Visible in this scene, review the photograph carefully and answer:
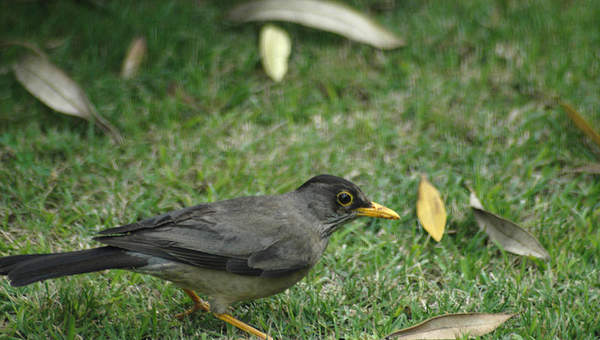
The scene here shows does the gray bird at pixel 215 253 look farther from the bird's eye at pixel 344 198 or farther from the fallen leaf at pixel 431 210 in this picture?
the fallen leaf at pixel 431 210

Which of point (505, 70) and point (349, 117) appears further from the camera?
point (505, 70)

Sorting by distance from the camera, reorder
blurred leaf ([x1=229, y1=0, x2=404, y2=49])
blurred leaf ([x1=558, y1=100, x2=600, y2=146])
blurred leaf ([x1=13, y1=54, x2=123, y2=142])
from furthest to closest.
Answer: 1. blurred leaf ([x1=229, y1=0, x2=404, y2=49])
2. blurred leaf ([x1=13, y1=54, x2=123, y2=142])
3. blurred leaf ([x1=558, y1=100, x2=600, y2=146])

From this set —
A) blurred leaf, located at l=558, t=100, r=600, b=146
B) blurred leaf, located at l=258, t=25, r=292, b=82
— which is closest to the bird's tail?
blurred leaf, located at l=258, t=25, r=292, b=82

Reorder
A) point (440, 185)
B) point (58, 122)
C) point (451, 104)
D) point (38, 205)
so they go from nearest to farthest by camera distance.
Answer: point (38, 205)
point (440, 185)
point (58, 122)
point (451, 104)

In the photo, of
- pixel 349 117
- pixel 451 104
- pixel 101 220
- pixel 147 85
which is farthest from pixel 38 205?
pixel 451 104

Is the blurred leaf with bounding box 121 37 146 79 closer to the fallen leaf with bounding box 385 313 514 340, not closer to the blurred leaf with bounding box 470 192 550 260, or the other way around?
the blurred leaf with bounding box 470 192 550 260

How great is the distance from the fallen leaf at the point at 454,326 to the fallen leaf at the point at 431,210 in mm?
948

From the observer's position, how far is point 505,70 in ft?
23.2

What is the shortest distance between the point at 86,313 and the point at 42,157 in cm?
208

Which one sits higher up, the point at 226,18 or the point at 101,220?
the point at 226,18

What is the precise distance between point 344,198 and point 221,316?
1216mm

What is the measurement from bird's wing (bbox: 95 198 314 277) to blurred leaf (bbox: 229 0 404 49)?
3.40m

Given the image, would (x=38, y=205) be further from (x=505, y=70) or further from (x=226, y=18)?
(x=505, y=70)

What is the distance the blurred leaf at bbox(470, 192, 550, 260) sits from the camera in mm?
4922
